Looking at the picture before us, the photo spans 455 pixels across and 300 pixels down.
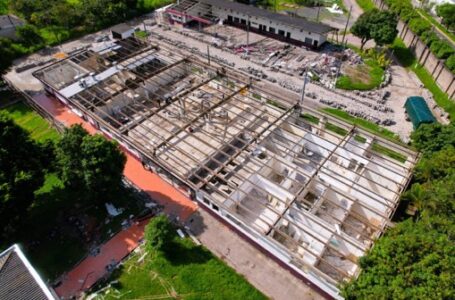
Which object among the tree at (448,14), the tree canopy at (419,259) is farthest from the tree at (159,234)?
the tree at (448,14)

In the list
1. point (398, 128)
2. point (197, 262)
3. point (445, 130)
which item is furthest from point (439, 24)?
point (197, 262)

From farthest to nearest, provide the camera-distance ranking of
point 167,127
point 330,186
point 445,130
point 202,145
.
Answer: point 167,127
point 202,145
point 445,130
point 330,186

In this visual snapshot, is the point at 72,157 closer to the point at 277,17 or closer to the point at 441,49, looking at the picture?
the point at 277,17

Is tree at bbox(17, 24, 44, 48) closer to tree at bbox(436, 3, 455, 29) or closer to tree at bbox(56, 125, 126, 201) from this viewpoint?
tree at bbox(56, 125, 126, 201)

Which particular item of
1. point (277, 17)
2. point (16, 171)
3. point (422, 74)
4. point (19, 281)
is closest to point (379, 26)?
point (422, 74)

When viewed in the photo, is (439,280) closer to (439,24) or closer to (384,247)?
(384,247)

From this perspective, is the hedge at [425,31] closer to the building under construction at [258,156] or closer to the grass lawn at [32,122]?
the building under construction at [258,156]
